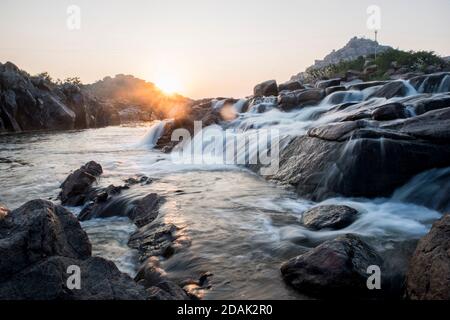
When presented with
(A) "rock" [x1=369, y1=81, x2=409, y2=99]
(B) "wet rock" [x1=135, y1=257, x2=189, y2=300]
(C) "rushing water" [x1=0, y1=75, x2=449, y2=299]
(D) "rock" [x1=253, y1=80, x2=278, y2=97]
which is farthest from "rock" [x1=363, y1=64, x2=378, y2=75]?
(B) "wet rock" [x1=135, y1=257, x2=189, y2=300]

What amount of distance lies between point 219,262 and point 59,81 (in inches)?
2981

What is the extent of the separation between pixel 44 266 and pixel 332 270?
3.33m

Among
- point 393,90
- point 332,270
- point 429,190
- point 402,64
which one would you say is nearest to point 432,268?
point 332,270

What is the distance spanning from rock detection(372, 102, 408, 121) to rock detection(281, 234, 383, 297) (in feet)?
24.8

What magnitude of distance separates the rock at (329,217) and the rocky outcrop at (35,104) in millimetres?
42405

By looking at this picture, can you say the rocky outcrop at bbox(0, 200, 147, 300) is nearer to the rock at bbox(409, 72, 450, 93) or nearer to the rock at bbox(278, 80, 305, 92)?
the rock at bbox(409, 72, 450, 93)

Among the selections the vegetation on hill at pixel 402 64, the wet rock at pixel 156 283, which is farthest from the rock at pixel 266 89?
the wet rock at pixel 156 283

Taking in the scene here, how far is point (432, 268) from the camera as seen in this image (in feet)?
13.8

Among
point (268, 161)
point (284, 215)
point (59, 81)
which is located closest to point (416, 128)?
point (284, 215)

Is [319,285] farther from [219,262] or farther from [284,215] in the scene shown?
[284,215]

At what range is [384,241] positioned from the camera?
21.1 feet

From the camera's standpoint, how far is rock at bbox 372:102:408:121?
11875 millimetres

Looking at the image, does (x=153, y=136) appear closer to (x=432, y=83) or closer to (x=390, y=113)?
(x=432, y=83)

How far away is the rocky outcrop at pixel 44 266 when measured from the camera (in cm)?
391
